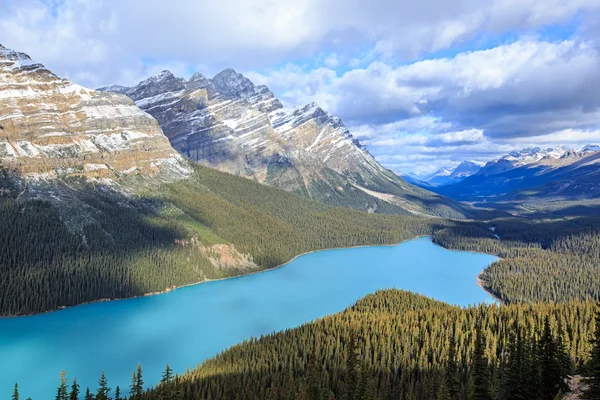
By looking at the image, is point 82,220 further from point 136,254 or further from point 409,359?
point 409,359

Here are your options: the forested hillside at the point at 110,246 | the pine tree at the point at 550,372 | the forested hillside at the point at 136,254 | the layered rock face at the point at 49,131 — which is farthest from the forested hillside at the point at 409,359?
the layered rock face at the point at 49,131

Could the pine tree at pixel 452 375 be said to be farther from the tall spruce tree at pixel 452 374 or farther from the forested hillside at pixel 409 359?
the forested hillside at pixel 409 359

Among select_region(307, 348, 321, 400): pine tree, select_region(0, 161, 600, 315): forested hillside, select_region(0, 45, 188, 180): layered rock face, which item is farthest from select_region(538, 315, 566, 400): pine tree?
select_region(0, 45, 188, 180): layered rock face

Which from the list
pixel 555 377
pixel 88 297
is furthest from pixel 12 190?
pixel 555 377

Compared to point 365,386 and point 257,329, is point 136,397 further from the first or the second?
point 257,329

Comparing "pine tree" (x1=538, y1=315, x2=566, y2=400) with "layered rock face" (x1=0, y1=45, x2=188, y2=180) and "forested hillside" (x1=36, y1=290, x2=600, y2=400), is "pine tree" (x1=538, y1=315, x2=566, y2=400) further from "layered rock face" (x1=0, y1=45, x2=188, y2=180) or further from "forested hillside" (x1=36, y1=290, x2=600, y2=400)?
"layered rock face" (x1=0, y1=45, x2=188, y2=180)

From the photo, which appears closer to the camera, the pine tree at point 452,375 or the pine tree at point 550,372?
the pine tree at point 550,372
